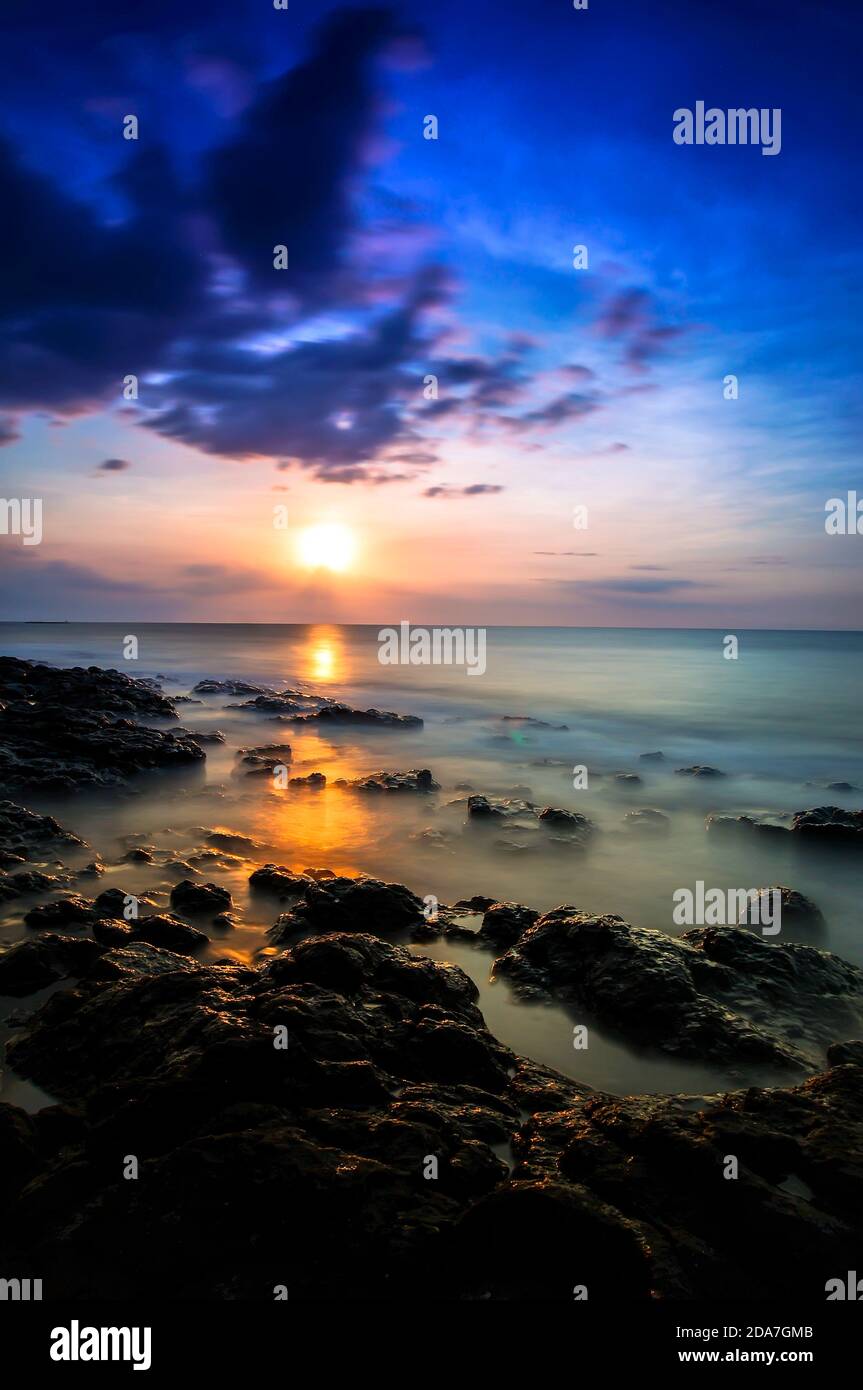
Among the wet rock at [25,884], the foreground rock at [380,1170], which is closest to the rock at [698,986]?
the foreground rock at [380,1170]

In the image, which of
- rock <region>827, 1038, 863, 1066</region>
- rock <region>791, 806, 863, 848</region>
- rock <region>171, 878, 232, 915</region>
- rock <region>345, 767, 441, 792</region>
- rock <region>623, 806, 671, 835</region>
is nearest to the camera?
rock <region>827, 1038, 863, 1066</region>

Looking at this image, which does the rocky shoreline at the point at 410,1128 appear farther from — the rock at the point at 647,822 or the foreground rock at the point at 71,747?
the foreground rock at the point at 71,747

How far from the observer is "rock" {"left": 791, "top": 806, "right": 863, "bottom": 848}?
1335 cm

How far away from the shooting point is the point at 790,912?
968cm

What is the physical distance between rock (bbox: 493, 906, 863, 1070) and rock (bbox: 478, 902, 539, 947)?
0.83 ft

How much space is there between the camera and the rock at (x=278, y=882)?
387 inches

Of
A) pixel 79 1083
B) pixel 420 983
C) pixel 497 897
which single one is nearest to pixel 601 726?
pixel 497 897

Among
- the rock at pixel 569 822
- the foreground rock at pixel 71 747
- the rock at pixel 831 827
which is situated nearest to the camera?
the rock at pixel 831 827

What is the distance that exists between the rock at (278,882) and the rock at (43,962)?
9.50 feet

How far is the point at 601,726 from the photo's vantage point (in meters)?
31.4

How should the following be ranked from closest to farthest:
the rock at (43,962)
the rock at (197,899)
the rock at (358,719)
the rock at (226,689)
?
the rock at (43,962) → the rock at (197,899) → the rock at (358,719) → the rock at (226,689)

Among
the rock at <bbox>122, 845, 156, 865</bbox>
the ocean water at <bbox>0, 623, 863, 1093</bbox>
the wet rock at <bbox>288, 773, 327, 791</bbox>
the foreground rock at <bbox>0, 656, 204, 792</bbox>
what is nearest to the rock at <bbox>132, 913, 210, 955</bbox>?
the ocean water at <bbox>0, 623, 863, 1093</bbox>

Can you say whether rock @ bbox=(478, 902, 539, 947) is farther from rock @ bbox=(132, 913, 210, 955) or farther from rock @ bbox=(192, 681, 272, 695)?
rock @ bbox=(192, 681, 272, 695)
